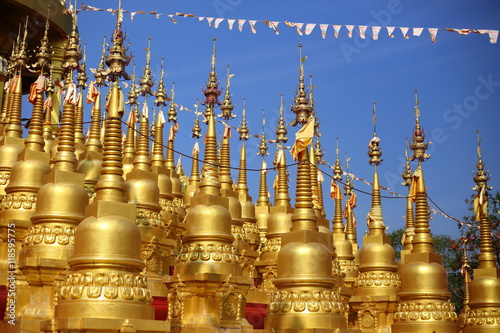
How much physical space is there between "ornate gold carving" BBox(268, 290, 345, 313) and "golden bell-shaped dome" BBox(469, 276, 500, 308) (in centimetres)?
741

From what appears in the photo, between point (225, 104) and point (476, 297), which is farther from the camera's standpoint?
point (225, 104)

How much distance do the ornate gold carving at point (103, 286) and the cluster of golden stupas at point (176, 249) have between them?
0.06 feet

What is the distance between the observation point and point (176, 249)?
64.2 ft

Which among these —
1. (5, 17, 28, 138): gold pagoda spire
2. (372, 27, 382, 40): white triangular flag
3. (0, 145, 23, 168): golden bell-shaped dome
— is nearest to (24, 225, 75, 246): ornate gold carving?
(0, 145, 23, 168): golden bell-shaped dome

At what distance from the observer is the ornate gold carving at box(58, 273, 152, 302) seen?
1058 cm

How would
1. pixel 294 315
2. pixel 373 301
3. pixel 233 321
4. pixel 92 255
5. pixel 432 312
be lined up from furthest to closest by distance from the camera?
pixel 373 301
pixel 432 312
pixel 233 321
pixel 294 315
pixel 92 255

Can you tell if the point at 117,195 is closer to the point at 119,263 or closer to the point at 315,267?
the point at 119,263

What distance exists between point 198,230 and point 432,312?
6280 millimetres

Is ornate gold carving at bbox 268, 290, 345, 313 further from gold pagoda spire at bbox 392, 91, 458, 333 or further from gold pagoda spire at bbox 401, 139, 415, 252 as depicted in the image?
gold pagoda spire at bbox 401, 139, 415, 252

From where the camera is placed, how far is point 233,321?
14.6 m

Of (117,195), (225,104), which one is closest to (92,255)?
(117,195)

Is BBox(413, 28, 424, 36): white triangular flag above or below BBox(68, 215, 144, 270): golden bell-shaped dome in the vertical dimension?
above

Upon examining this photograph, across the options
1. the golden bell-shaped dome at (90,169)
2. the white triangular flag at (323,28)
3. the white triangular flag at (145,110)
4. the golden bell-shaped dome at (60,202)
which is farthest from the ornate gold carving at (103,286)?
the white triangular flag at (323,28)

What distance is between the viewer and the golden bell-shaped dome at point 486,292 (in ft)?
63.2
